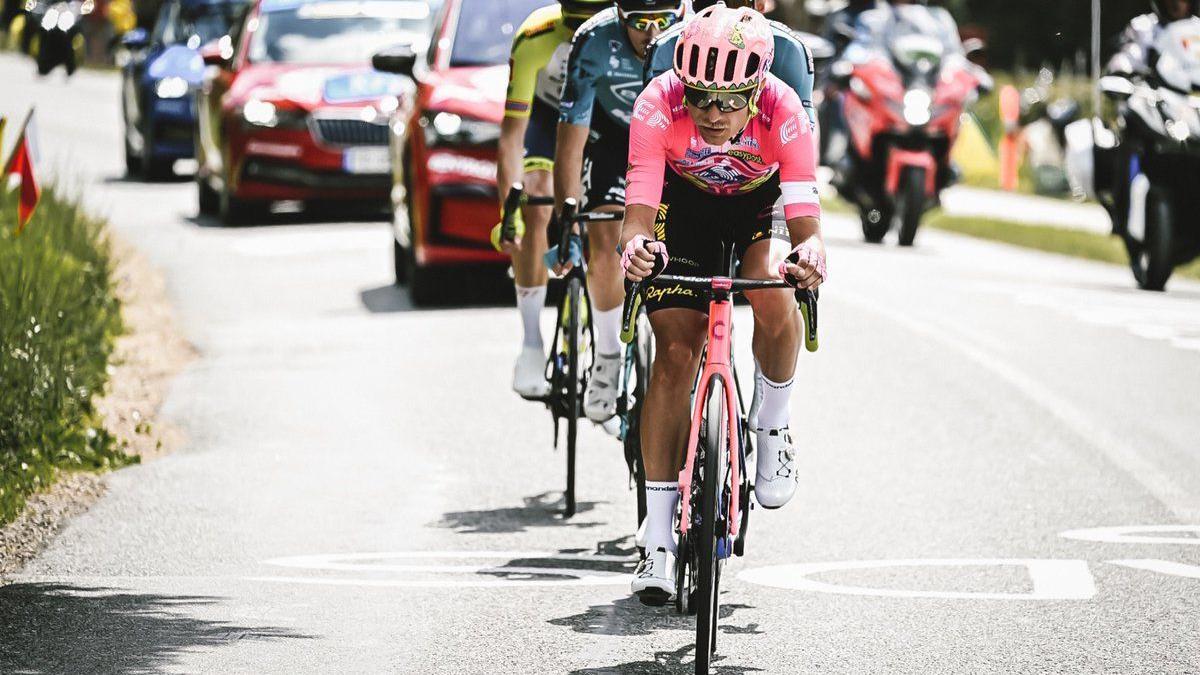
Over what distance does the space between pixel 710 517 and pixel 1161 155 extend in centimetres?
1049

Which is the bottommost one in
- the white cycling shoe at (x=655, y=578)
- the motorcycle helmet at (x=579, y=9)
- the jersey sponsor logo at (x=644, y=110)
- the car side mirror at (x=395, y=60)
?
the car side mirror at (x=395, y=60)

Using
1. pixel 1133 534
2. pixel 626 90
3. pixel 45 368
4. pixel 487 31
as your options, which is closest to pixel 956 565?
pixel 1133 534

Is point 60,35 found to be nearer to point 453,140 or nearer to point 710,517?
point 710,517

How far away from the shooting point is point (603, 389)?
28.0 ft

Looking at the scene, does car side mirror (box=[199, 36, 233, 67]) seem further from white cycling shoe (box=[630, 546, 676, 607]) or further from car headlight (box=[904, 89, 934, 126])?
white cycling shoe (box=[630, 546, 676, 607])

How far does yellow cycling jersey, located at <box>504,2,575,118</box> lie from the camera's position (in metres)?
9.54

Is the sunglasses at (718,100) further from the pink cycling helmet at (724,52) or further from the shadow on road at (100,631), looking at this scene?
the shadow on road at (100,631)

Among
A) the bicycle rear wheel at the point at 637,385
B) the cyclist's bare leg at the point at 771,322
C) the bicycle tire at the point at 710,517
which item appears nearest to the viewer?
the bicycle tire at the point at 710,517

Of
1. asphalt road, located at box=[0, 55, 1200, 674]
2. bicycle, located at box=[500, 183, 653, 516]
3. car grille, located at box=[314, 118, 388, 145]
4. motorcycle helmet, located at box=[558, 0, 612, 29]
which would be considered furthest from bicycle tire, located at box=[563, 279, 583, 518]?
car grille, located at box=[314, 118, 388, 145]

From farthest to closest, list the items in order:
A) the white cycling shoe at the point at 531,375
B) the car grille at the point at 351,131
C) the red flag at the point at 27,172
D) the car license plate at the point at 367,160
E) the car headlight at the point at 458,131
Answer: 1. the car license plate at the point at 367,160
2. the car grille at the point at 351,131
3. the car headlight at the point at 458,131
4. the red flag at the point at 27,172
5. the white cycling shoe at the point at 531,375

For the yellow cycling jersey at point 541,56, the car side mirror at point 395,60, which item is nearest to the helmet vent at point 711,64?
the yellow cycling jersey at point 541,56

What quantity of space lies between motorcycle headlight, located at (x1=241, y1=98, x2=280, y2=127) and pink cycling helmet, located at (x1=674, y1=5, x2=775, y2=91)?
12.8m

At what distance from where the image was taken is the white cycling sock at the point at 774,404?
22.7 ft

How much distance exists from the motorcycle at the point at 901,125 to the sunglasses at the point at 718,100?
42.6 feet
